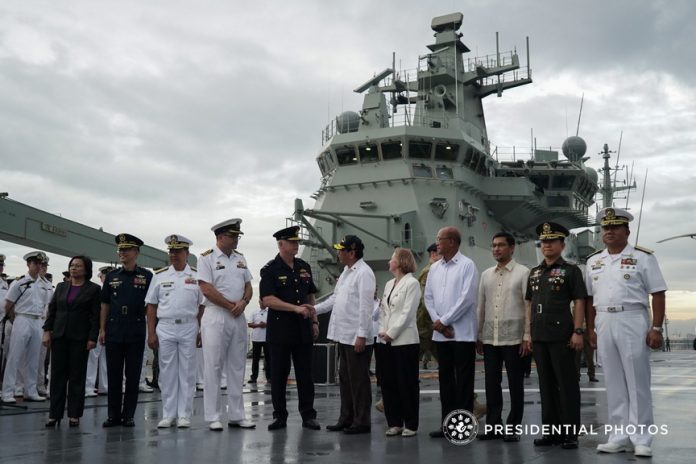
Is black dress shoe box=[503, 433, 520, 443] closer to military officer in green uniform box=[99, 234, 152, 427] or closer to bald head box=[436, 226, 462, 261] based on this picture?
bald head box=[436, 226, 462, 261]

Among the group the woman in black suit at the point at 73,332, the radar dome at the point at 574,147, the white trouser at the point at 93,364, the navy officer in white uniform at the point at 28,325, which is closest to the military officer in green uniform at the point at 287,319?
the woman in black suit at the point at 73,332

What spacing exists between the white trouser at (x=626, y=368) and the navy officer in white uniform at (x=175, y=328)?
147 inches

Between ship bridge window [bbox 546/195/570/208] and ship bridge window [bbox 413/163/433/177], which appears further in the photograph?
ship bridge window [bbox 546/195/570/208]

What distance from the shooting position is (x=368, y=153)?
21516 millimetres

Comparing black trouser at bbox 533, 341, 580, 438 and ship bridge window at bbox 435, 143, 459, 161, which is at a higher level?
ship bridge window at bbox 435, 143, 459, 161

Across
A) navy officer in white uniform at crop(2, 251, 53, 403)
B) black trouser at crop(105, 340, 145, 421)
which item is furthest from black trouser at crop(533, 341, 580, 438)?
navy officer in white uniform at crop(2, 251, 53, 403)

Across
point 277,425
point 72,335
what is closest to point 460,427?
point 277,425

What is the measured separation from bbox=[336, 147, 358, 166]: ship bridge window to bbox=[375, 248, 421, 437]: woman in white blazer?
1592 cm

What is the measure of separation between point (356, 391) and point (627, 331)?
2279 millimetres

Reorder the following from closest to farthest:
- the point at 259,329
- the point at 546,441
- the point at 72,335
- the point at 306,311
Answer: the point at 546,441, the point at 306,311, the point at 72,335, the point at 259,329

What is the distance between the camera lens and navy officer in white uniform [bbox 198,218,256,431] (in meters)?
6.16

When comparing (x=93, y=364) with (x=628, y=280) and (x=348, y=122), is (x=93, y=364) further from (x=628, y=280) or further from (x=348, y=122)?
(x=348, y=122)

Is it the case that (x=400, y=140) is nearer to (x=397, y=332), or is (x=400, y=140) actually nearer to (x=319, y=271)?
(x=319, y=271)

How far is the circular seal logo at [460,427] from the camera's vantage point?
5164mm
